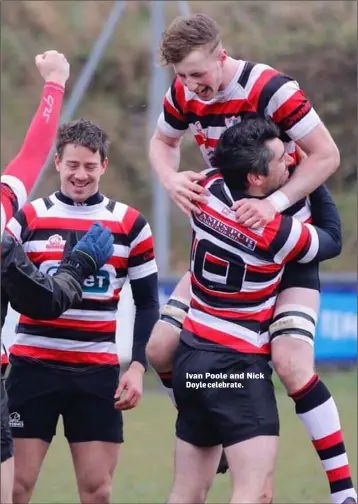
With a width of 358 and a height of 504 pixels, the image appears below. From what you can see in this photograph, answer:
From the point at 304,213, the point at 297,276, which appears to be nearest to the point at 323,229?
the point at 304,213

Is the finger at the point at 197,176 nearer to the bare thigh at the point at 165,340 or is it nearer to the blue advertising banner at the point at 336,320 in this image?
the bare thigh at the point at 165,340

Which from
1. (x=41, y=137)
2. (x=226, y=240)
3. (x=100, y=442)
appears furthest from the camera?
(x=100, y=442)

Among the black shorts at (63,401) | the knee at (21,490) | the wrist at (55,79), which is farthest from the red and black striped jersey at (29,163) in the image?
the knee at (21,490)

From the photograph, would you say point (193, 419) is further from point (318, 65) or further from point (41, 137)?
point (318, 65)

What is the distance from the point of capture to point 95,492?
5.26 meters

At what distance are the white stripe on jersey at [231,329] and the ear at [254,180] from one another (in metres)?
0.55

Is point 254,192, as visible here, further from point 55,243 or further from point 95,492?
point 95,492

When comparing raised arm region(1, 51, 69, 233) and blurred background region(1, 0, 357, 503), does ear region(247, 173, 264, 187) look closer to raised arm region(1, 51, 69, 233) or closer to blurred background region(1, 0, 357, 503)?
raised arm region(1, 51, 69, 233)

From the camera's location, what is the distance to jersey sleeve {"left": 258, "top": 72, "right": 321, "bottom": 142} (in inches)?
186

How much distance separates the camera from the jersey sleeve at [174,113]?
5012mm

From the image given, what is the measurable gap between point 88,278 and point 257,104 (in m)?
1.06

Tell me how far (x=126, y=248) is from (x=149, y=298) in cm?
31

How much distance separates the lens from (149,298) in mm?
5434

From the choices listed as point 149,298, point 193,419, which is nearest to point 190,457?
point 193,419
